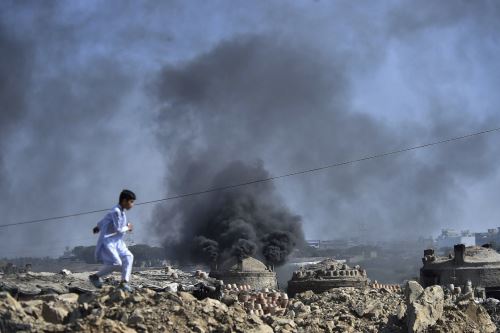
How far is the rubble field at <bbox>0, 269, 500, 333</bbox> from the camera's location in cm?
945

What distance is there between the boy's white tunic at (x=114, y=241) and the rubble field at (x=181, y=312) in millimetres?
500

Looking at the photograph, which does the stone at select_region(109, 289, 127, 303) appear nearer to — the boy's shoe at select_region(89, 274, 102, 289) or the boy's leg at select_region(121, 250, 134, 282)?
the boy's leg at select_region(121, 250, 134, 282)

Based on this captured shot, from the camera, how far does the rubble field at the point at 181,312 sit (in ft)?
31.0

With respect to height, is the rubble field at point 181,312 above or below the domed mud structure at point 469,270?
below

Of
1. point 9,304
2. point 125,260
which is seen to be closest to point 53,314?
point 9,304

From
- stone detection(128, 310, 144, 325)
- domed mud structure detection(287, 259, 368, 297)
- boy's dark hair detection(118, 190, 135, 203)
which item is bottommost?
stone detection(128, 310, 144, 325)

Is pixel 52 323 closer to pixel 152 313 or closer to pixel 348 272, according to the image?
pixel 152 313

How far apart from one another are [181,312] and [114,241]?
1.62 m

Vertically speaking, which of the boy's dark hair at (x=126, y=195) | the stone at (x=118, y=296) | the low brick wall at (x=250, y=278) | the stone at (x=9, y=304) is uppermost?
the low brick wall at (x=250, y=278)

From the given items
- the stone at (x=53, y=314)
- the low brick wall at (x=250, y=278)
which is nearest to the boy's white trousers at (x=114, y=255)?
the stone at (x=53, y=314)

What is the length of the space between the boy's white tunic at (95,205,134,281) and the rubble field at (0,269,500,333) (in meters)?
0.50

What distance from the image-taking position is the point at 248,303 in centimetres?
1762

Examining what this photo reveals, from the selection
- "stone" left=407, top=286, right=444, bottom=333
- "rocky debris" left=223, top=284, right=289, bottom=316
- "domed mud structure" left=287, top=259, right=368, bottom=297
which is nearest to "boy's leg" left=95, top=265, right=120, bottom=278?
"rocky debris" left=223, top=284, right=289, bottom=316

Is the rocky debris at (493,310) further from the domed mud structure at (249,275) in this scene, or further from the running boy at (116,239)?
the domed mud structure at (249,275)
